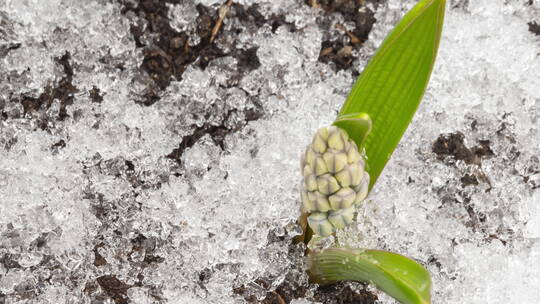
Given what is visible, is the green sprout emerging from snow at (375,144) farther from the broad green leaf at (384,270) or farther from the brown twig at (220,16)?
the brown twig at (220,16)

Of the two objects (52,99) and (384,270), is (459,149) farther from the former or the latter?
(52,99)

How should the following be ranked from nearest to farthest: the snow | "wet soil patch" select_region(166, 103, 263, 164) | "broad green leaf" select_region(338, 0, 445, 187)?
1. "broad green leaf" select_region(338, 0, 445, 187)
2. the snow
3. "wet soil patch" select_region(166, 103, 263, 164)

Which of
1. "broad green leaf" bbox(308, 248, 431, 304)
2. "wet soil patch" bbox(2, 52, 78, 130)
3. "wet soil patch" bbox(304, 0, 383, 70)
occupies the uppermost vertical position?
"wet soil patch" bbox(2, 52, 78, 130)

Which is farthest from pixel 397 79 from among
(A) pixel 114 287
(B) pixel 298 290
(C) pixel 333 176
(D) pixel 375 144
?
(A) pixel 114 287

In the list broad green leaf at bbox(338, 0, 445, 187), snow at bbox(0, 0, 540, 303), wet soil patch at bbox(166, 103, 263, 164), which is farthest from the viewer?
wet soil patch at bbox(166, 103, 263, 164)

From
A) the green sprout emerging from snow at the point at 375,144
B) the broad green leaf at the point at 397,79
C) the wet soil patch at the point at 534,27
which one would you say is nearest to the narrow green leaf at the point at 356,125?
the green sprout emerging from snow at the point at 375,144

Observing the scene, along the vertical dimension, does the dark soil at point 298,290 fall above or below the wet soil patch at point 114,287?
below

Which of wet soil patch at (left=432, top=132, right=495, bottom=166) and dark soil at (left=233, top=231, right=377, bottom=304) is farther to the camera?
wet soil patch at (left=432, top=132, right=495, bottom=166)

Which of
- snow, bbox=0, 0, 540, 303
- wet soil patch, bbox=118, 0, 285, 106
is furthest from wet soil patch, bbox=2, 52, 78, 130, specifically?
wet soil patch, bbox=118, 0, 285, 106

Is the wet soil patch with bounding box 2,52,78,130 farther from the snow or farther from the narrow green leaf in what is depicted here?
the narrow green leaf
